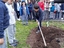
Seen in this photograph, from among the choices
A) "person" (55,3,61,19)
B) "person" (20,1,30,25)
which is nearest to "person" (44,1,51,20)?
"person" (55,3,61,19)

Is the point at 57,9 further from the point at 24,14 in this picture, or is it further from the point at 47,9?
the point at 24,14

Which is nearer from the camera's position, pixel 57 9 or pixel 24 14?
pixel 24 14

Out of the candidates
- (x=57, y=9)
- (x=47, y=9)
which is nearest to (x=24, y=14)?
(x=47, y=9)

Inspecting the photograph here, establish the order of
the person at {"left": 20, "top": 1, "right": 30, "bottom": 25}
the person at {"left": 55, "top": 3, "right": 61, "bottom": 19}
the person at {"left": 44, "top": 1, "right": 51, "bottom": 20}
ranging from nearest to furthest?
the person at {"left": 20, "top": 1, "right": 30, "bottom": 25}
the person at {"left": 44, "top": 1, "right": 51, "bottom": 20}
the person at {"left": 55, "top": 3, "right": 61, "bottom": 19}

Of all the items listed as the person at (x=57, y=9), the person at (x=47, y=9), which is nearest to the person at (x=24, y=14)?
the person at (x=47, y=9)

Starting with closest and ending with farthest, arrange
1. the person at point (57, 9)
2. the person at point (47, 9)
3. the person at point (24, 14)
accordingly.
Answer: the person at point (24, 14)
the person at point (47, 9)
the person at point (57, 9)

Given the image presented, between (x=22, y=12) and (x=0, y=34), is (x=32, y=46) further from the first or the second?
(x=22, y=12)

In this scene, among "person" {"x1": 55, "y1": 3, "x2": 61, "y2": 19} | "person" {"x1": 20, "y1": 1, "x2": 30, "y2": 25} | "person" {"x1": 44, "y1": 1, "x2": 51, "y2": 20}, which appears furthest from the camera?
"person" {"x1": 55, "y1": 3, "x2": 61, "y2": 19}

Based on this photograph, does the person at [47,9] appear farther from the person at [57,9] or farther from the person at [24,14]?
the person at [24,14]

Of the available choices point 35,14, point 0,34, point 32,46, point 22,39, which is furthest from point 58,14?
point 0,34

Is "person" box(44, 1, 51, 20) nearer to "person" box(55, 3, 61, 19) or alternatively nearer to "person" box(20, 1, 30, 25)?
"person" box(55, 3, 61, 19)

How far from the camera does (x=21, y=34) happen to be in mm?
11094

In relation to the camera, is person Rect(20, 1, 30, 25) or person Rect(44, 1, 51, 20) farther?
person Rect(44, 1, 51, 20)

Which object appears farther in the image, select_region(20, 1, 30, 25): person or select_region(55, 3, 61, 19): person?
select_region(55, 3, 61, 19): person
